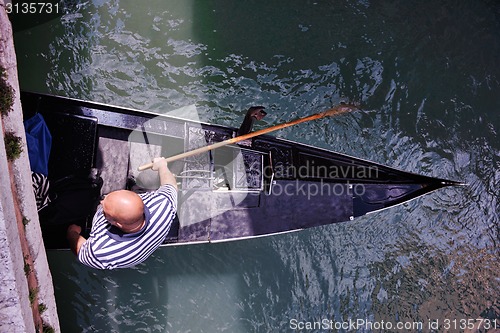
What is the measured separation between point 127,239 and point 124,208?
224 millimetres

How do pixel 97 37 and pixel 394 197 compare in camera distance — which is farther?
pixel 97 37

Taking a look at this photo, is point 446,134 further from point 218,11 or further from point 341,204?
point 218,11

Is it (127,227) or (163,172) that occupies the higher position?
(163,172)

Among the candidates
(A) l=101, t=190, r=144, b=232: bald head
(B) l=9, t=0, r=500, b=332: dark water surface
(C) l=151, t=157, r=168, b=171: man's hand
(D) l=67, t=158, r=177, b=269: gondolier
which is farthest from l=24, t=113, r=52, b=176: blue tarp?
(B) l=9, t=0, r=500, b=332: dark water surface

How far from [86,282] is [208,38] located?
6.82 ft

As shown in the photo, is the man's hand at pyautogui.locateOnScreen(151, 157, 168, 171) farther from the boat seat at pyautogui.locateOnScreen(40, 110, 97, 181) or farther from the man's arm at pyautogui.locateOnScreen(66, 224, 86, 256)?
the man's arm at pyautogui.locateOnScreen(66, 224, 86, 256)

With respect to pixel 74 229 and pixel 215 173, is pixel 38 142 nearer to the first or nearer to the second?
pixel 74 229

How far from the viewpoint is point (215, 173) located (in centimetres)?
290

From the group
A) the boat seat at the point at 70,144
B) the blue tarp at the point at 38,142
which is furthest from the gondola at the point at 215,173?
the blue tarp at the point at 38,142

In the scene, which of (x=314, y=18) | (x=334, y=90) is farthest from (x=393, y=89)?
(x=314, y=18)

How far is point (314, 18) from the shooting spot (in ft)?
12.1

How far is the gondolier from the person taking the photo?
1.89 metres

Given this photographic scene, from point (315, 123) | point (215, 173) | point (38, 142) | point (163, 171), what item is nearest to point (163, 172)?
point (163, 171)

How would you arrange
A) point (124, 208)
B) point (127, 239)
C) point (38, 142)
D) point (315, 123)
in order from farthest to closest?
point (315, 123), point (38, 142), point (127, 239), point (124, 208)
